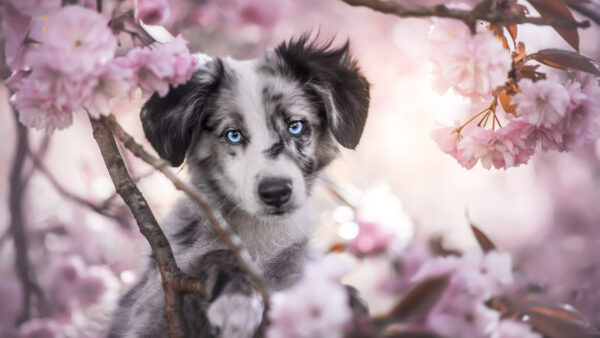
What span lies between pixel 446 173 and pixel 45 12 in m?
4.85

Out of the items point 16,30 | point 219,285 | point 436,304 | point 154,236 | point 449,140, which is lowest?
point 219,285

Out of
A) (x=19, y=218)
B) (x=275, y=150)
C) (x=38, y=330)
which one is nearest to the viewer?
(x=275, y=150)

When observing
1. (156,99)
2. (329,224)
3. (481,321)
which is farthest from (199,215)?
(481,321)

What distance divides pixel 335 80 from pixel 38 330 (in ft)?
6.70

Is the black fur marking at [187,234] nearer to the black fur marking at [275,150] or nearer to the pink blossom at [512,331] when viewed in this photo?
the black fur marking at [275,150]

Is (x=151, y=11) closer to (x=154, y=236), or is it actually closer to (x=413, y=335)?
(x=154, y=236)

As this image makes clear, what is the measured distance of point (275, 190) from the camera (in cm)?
169

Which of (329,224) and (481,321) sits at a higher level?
(481,321)

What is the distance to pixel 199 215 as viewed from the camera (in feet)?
6.23

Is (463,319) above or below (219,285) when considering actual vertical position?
above

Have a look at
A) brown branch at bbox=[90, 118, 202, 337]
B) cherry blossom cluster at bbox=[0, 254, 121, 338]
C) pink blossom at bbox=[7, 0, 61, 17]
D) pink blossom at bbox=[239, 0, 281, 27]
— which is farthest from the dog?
pink blossom at bbox=[239, 0, 281, 27]

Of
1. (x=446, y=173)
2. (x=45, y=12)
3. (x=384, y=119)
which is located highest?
(x=45, y=12)

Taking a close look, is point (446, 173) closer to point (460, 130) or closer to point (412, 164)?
point (412, 164)

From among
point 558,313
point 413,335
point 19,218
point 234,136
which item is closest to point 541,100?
point 558,313
